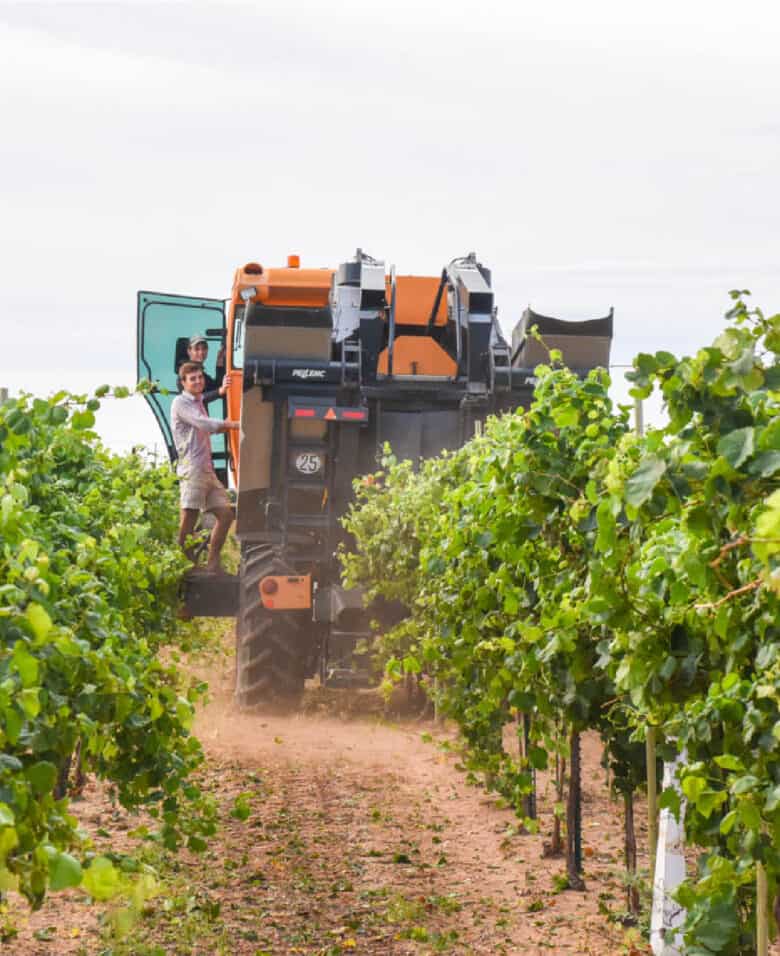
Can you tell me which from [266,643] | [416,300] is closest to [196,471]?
[266,643]

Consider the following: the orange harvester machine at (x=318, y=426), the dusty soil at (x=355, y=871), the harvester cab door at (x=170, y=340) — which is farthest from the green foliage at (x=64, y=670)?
the harvester cab door at (x=170, y=340)

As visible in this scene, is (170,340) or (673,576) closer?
(673,576)

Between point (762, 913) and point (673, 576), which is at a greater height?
point (673, 576)

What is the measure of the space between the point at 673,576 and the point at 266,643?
7712 mm

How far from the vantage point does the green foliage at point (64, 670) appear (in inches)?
106

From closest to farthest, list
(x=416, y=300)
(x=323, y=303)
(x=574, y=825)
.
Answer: (x=574, y=825) → (x=323, y=303) → (x=416, y=300)

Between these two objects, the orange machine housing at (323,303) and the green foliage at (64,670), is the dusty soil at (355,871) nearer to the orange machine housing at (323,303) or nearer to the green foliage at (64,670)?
the green foliage at (64,670)

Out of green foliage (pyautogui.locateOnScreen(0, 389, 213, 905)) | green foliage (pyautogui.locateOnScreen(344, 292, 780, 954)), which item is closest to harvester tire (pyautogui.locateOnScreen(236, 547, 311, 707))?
green foliage (pyautogui.locateOnScreen(0, 389, 213, 905))

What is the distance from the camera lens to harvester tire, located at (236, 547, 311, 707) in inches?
432

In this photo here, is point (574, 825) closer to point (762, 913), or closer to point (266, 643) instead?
point (762, 913)

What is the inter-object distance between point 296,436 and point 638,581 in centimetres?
738

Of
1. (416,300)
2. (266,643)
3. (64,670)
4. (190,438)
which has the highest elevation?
(416,300)

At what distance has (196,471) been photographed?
11.8 metres

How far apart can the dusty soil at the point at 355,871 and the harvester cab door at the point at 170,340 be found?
13.4ft
